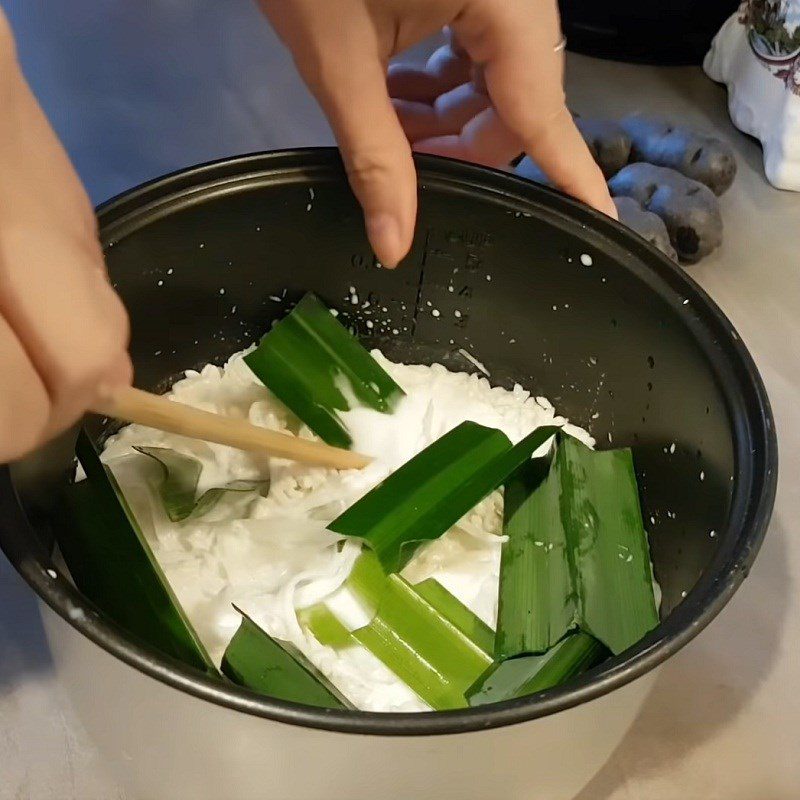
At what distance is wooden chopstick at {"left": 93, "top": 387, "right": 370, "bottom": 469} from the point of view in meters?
0.52

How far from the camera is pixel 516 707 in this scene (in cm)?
42

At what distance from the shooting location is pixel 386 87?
0.70 metres

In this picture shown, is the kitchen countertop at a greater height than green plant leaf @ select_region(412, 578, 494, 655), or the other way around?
green plant leaf @ select_region(412, 578, 494, 655)

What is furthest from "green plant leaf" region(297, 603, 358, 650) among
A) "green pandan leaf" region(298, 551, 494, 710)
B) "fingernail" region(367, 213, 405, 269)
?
"fingernail" region(367, 213, 405, 269)

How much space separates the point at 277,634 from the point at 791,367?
556 millimetres

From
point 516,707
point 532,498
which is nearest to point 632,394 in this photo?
point 532,498

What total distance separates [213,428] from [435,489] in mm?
168

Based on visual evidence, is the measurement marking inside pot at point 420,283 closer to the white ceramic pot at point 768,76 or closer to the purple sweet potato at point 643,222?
the purple sweet potato at point 643,222

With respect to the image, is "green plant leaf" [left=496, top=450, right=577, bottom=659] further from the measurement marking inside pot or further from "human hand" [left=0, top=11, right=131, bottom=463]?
"human hand" [left=0, top=11, right=131, bottom=463]

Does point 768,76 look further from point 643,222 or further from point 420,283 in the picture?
point 420,283

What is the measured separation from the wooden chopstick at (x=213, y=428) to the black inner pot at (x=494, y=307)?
7cm

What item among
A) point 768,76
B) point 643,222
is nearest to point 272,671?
point 643,222

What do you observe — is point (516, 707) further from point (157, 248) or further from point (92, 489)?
point (157, 248)

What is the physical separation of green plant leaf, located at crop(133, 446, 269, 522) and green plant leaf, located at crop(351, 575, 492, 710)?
0.16m
